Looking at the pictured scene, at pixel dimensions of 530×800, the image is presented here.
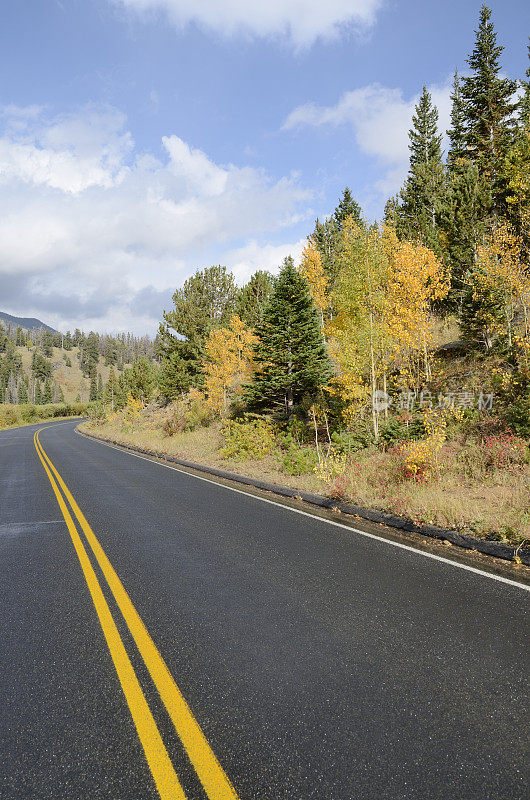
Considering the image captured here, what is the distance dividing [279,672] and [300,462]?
10033 mm

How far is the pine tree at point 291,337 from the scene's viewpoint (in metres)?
17.9

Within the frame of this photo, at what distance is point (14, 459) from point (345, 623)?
20.3 meters

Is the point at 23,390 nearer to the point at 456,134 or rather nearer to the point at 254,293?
the point at 254,293

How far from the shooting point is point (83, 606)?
448 cm

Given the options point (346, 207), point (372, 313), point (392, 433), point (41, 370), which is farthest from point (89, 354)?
point (392, 433)

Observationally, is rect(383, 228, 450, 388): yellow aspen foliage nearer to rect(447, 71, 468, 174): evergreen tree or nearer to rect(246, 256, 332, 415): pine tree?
rect(246, 256, 332, 415): pine tree

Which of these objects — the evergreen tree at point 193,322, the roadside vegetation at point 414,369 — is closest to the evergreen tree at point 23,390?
the evergreen tree at point 193,322

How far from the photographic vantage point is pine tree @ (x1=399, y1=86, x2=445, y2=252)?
99.7ft

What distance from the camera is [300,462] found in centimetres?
1323

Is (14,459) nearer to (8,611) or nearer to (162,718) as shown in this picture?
(8,611)

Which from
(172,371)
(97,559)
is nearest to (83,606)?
(97,559)

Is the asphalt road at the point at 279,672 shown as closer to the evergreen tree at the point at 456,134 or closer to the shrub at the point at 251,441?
the shrub at the point at 251,441

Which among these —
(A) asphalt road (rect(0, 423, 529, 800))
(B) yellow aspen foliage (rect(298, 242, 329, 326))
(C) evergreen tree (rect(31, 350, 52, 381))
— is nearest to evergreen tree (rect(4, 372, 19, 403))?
(C) evergreen tree (rect(31, 350, 52, 381))

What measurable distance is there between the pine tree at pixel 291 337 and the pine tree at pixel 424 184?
42.9 feet
